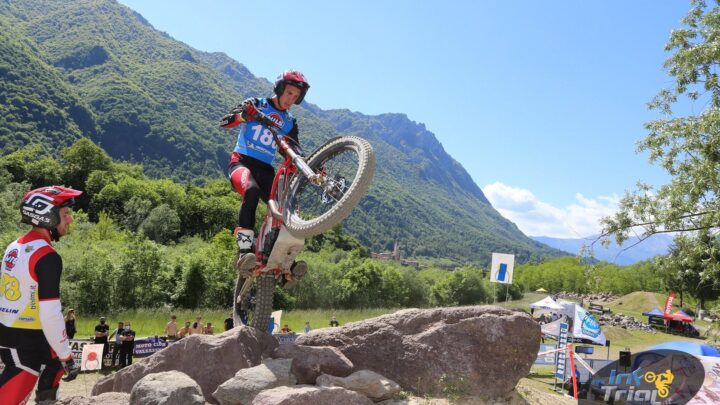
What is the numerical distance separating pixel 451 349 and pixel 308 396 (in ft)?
8.72

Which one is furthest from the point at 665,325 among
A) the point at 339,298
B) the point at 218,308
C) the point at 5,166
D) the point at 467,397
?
the point at 5,166

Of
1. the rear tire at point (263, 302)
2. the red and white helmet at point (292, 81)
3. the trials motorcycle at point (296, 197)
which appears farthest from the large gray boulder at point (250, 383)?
the red and white helmet at point (292, 81)

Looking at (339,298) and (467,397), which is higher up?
(467,397)

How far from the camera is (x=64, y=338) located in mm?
4922

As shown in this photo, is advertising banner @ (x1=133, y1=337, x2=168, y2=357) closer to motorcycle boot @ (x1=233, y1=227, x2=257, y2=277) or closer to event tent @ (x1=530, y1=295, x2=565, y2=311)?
motorcycle boot @ (x1=233, y1=227, x2=257, y2=277)

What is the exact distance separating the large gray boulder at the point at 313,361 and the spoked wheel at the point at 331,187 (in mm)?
1562

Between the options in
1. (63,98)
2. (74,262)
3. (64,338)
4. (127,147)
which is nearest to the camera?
(64,338)

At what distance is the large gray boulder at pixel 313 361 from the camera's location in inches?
250

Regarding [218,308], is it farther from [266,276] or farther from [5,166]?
[5,166]

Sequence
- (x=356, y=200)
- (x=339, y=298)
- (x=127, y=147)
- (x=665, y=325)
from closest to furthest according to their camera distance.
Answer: (x=356, y=200)
(x=665, y=325)
(x=339, y=298)
(x=127, y=147)

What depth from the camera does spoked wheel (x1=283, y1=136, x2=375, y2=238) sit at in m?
6.02

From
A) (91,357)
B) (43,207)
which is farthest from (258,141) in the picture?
(91,357)

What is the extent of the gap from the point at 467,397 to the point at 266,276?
3390 millimetres
